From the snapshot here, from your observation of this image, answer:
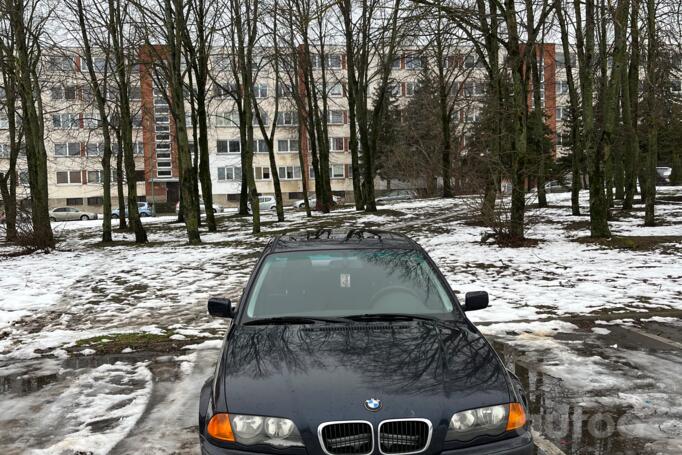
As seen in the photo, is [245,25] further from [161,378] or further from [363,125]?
[161,378]

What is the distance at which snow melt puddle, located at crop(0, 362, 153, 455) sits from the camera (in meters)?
4.25

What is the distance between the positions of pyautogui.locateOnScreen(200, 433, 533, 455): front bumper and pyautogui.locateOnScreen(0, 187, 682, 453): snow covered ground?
1.18 m

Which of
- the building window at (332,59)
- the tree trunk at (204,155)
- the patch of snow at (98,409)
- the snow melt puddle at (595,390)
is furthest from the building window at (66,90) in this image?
the snow melt puddle at (595,390)

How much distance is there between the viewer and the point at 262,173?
229 feet

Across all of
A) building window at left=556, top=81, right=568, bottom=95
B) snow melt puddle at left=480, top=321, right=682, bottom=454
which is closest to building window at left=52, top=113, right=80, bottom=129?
building window at left=556, top=81, right=568, bottom=95

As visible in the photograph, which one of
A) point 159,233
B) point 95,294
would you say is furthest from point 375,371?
point 159,233

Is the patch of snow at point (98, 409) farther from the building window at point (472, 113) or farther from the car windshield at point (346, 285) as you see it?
the building window at point (472, 113)

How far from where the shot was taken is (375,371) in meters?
3.17

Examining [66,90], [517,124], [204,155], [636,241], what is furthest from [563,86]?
[66,90]

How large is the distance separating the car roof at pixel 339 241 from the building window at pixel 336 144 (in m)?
66.7

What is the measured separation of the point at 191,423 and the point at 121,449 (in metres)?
0.61

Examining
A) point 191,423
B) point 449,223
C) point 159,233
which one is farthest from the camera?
point 159,233

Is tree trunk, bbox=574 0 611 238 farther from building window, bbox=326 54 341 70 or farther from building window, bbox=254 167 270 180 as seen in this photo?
building window, bbox=254 167 270 180

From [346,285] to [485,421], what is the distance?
1605 mm
